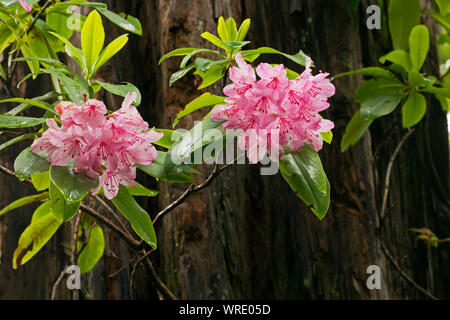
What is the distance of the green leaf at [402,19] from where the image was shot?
1.20 meters

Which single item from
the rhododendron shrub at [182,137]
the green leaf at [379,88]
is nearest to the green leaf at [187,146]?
the rhododendron shrub at [182,137]

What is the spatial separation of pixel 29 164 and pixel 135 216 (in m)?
0.18

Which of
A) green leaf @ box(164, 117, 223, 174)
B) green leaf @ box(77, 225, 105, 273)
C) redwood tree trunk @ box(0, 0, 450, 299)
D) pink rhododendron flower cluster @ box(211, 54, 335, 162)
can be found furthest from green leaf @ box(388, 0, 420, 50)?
green leaf @ box(77, 225, 105, 273)

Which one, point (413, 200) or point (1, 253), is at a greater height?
point (413, 200)

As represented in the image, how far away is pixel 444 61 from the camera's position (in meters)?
1.50

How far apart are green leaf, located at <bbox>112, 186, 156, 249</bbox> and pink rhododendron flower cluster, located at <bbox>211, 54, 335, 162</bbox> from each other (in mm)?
211

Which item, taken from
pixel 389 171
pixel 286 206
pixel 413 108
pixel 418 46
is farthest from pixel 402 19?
pixel 286 206

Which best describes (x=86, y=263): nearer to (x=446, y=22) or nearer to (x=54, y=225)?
(x=54, y=225)

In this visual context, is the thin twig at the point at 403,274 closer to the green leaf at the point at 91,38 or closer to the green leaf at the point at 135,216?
the green leaf at the point at 135,216

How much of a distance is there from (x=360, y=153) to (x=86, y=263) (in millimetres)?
758

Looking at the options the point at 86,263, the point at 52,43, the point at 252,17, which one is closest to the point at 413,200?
the point at 252,17

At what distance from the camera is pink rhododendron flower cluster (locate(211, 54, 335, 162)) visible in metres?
0.60
